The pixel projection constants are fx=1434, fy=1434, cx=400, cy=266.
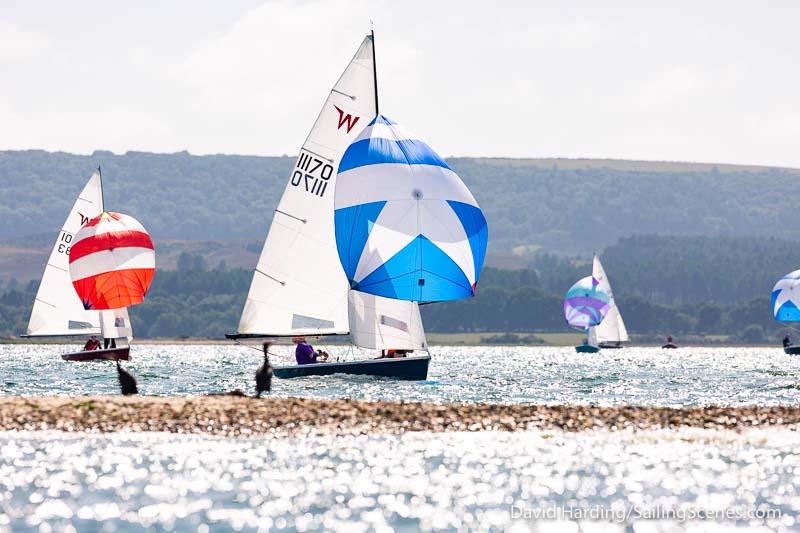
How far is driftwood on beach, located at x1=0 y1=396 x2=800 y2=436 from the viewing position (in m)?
34.4

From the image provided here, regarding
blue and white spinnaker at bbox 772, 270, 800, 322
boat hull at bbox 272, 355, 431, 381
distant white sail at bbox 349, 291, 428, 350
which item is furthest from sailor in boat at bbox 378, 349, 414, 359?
blue and white spinnaker at bbox 772, 270, 800, 322

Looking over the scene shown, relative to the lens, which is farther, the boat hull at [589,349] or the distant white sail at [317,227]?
the boat hull at [589,349]

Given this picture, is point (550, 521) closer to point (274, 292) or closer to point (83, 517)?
point (83, 517)

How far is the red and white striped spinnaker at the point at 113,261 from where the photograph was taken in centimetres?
7162

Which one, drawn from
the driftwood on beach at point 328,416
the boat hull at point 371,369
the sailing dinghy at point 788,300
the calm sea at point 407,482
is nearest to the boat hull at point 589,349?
the sailing dinghy at point 788,300

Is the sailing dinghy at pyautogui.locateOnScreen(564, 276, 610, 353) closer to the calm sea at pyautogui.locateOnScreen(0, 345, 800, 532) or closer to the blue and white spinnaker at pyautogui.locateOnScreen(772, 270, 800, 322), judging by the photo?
the blue and white spinnaker at pyautogui.locateOnScreen(772, 270, 800, 322)

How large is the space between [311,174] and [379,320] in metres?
6.21

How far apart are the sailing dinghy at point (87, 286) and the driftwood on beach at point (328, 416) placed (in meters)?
34.0

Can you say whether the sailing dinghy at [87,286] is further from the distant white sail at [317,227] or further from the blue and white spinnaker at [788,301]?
the blue and white spinnaker at [788,301]

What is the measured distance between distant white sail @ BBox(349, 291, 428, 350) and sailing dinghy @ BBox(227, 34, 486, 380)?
36 millimetres

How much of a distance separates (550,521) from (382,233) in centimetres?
2932

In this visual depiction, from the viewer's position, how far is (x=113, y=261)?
7188 centimetres

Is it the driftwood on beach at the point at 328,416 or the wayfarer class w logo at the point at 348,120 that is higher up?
the wayfarer class w logo at the point at 348,120

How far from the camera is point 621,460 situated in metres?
28.5
